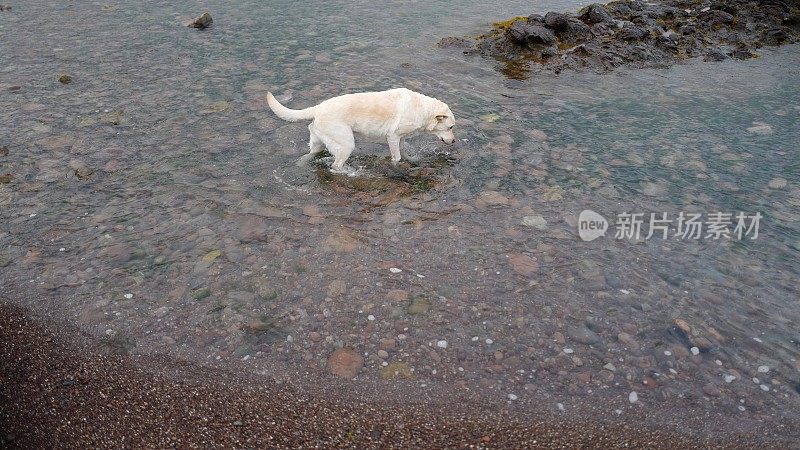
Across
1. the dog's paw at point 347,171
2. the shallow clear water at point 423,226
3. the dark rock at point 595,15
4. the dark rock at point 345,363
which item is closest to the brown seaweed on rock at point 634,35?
the dark rock at point 595,15

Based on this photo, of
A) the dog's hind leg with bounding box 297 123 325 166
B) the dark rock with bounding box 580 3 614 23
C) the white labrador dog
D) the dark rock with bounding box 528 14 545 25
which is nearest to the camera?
the white labrador dog

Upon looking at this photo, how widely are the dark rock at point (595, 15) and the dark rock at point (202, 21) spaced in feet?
35.4

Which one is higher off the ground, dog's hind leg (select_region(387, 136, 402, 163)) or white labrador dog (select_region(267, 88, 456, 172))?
white labrador dog (select_region(267, 88, 456, 172))

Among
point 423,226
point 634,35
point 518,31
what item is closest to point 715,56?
point 634,35

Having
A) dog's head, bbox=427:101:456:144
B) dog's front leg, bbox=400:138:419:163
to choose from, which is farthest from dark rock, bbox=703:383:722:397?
dog's front leg, bbox=400:138:419:163

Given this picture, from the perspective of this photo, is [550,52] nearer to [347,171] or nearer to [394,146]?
[394,146]

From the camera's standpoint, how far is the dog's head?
29.5ft

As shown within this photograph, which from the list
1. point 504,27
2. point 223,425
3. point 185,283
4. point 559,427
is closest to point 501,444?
point 559,427

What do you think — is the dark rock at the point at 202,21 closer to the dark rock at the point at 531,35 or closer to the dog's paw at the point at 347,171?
the dark rock at the point at 531,35

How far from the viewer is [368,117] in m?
8.74

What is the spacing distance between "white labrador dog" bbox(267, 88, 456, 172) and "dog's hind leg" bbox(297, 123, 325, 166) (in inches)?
0.9

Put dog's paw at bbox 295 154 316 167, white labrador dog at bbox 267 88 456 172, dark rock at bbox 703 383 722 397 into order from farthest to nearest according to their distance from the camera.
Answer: dog's paw at bbox 295 154 316 167 → white labrador dog at bbox 267 88 456 172 → dark rock at bbox 703 383 722 397

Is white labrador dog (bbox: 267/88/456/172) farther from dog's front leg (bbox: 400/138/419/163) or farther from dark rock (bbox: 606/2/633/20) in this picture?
dark rock (bbox: 606/2/633/20)

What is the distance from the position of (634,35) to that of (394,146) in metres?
9.71
